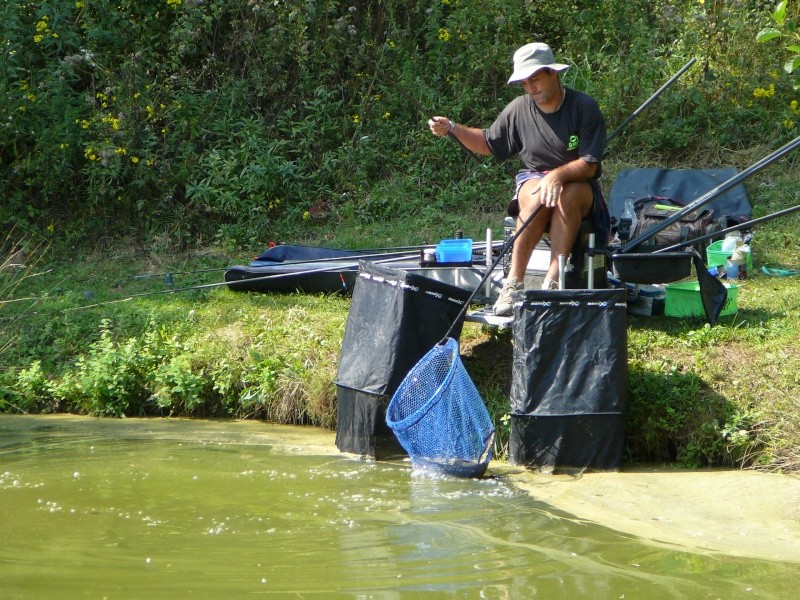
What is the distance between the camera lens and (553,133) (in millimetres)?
5828

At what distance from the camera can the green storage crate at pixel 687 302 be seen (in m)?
6.28

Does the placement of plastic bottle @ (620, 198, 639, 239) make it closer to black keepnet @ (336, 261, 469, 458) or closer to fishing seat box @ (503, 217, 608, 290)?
fishing seat box @ (503, 217, 608, 290)

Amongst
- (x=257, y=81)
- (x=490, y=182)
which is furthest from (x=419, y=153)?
(x=257, y=81)

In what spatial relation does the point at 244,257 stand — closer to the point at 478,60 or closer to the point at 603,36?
the point at 478,60

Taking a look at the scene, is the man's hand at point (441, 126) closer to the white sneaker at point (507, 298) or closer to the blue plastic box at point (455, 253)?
the blue plastic box at point (455, 253)

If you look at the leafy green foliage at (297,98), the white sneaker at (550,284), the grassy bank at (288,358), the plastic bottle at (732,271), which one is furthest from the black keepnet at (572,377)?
the leafy green foliage at (297,98)

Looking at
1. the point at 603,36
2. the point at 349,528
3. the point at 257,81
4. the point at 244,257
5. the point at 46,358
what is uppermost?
the point at 603,36

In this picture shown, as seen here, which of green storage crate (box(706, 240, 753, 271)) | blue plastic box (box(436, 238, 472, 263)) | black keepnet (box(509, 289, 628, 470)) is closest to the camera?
black keepnet (box(509, 289, 628, 470))

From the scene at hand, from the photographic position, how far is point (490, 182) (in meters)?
9.73

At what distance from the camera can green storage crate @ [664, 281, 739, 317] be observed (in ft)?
20.6

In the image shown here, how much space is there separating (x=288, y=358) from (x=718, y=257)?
3.10 metres

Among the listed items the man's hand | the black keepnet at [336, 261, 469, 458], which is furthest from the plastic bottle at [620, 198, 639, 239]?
Result: the black keepnet at [336, 261, 469, 458]

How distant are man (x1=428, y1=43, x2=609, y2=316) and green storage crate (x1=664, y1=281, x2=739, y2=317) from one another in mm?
711

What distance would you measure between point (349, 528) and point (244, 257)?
15.6 feet
